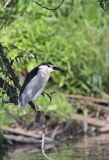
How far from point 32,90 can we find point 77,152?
3.15m

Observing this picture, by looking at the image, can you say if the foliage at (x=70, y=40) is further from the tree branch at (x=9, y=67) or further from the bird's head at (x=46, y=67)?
the tree branch at (x=9, y=67)

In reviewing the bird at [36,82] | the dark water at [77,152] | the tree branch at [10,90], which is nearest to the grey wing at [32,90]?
Answer: the bird at [36,82]

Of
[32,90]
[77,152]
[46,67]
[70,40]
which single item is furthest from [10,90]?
[70,40]

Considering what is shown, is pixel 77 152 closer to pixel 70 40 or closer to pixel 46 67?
pixel 46 67

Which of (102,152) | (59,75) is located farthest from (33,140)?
(59,75)

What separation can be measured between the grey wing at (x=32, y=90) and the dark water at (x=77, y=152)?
2.48 meters

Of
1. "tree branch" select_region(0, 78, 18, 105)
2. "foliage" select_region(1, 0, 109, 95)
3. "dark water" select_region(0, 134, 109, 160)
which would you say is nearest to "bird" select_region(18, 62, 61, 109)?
"tree branch" select_region(0, 78, 18, 105)

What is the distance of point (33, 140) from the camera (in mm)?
13734

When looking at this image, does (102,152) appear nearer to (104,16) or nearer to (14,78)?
(14,78)

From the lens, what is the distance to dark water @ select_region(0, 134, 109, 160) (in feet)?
38.9

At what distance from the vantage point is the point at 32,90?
9.41m

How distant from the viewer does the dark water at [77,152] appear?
11844mm

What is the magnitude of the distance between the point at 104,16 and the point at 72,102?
2.33 meters

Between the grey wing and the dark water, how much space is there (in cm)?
248
